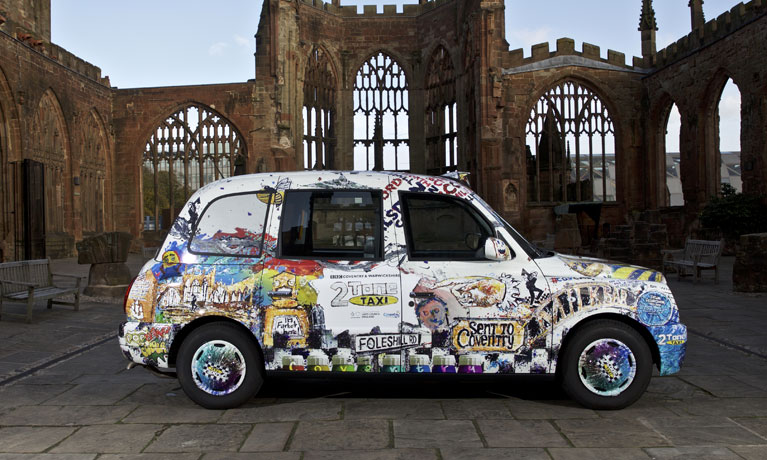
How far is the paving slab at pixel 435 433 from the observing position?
382cm

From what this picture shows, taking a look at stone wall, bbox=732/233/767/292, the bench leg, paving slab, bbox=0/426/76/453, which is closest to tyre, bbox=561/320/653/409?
paving slab, bbox=0/426/76/453

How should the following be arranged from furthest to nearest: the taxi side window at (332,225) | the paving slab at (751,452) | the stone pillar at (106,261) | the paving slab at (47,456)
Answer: the stone pillar at (106,261) < the taxi side window at (332,225) < the paving slab at (47,456) < the paving slab at (751,452)

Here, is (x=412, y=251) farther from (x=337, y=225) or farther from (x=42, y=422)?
(x=42, y=422)

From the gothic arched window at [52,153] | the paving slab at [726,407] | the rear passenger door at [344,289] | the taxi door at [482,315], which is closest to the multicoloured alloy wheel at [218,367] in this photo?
the rear passenger door at [344,289]

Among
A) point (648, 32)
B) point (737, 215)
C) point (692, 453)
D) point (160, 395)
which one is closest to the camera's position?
point (692, 453)

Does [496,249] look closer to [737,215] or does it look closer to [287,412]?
[287,412]

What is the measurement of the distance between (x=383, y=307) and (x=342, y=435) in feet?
2.93

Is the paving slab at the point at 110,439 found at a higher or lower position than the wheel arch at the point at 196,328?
lower

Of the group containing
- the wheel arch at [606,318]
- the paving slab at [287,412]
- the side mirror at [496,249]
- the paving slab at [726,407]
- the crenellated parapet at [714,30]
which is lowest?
the paving slab at [726,407]

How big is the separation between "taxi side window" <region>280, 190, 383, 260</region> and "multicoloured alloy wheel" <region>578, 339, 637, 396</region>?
1.54 meters

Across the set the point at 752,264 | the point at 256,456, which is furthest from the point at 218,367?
the point at 752,264

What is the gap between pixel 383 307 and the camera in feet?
14.8

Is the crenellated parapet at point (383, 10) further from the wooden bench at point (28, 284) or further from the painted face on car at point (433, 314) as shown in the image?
the painted face on car at point (433, 314)

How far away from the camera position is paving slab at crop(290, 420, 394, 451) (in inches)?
149
